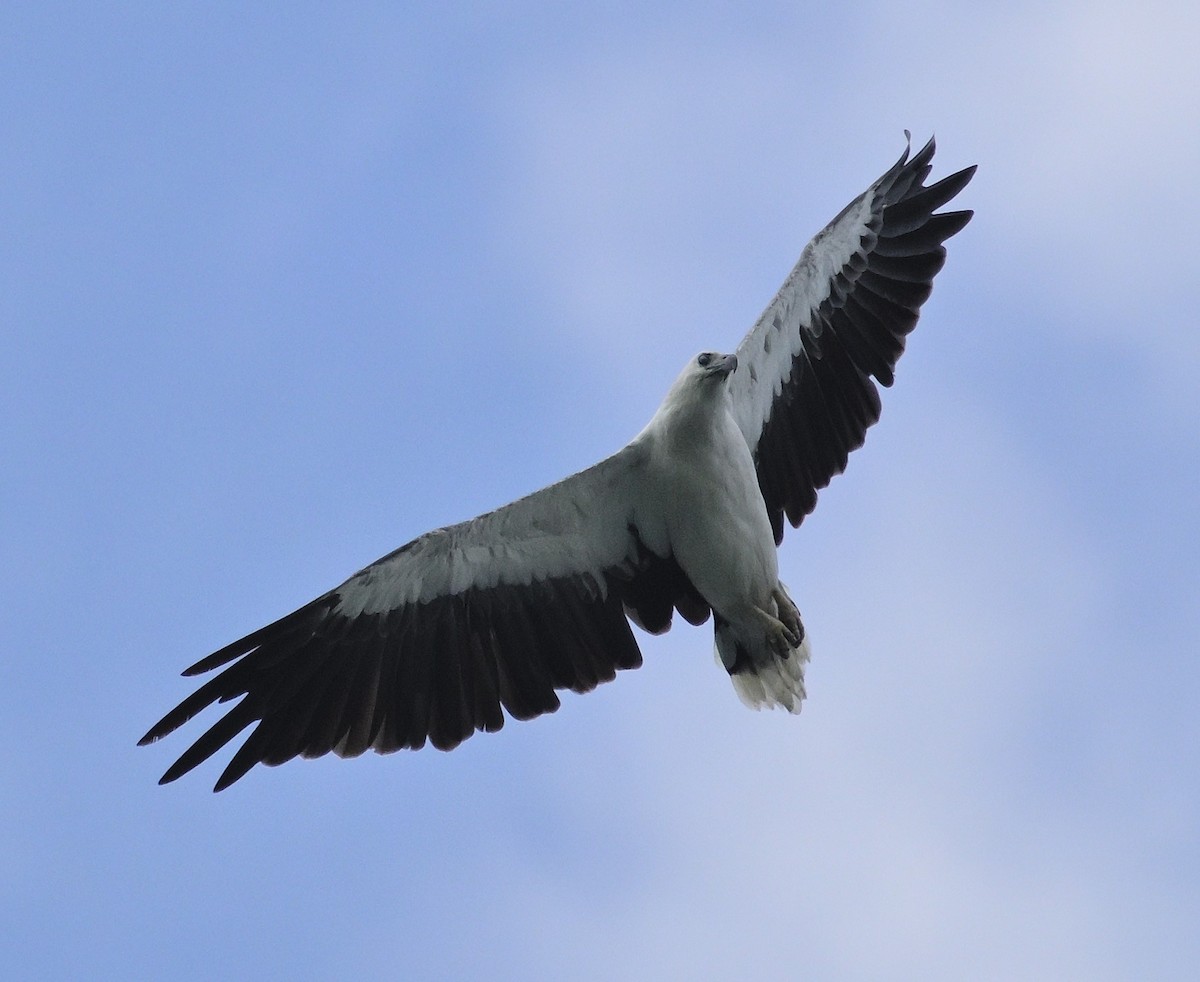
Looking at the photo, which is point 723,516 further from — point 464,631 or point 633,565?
point 464,631

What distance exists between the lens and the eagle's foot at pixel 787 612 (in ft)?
35.8

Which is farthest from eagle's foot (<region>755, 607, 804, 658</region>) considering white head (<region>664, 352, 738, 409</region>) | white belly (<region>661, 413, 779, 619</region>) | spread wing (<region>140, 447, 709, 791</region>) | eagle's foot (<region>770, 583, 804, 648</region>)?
white head (<region>664, 352, 738, 409</region>)

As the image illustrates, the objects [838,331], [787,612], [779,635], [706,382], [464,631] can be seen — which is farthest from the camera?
[838,331]

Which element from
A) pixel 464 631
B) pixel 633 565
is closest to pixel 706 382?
pixel 633 565

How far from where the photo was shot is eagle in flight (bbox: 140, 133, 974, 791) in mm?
10523

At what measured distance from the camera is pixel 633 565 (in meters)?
11.2

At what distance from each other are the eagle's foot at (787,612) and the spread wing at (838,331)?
0.66 meters

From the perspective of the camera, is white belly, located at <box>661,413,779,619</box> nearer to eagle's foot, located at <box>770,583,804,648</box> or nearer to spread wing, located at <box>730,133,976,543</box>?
eagle's foot, located at <box>770,583,804,648</box>

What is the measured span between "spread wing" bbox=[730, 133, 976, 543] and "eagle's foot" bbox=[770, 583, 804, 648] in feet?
2.16

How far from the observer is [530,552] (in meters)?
11.1

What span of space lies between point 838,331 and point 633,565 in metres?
2.21

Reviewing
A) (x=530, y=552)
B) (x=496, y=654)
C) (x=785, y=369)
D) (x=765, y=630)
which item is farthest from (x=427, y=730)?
(x=785, y=369)

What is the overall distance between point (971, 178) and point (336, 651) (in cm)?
550

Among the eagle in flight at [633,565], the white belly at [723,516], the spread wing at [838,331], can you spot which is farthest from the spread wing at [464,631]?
the spread wing at [838,331]
